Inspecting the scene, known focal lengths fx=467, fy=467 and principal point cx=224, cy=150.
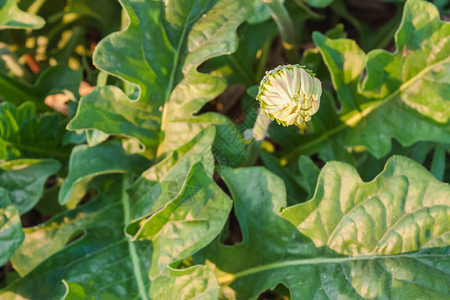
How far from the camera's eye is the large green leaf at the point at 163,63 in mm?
1212

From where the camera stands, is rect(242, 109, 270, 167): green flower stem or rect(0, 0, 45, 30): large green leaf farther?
rect(0, 0, 45, 30): large green leaf

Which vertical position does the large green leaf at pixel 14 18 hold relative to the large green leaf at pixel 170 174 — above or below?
above

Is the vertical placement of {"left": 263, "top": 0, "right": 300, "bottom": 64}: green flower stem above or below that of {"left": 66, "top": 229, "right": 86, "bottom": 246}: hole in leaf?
above

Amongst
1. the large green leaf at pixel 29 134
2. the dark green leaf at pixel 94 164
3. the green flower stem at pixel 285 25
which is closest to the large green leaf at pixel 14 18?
the large green leaf at pixel 29 134

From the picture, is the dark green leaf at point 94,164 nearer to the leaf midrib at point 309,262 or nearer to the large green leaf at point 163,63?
the large green leaf at point 163,63

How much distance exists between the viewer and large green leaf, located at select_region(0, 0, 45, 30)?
132 centimetres

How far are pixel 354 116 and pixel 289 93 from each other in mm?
644

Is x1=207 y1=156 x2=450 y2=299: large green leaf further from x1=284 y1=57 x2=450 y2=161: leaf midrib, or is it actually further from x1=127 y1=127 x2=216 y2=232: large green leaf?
x1=284 y1=57 x2=450 y2=161: leaf midrib

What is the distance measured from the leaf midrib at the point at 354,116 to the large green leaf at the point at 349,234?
1.10 ft

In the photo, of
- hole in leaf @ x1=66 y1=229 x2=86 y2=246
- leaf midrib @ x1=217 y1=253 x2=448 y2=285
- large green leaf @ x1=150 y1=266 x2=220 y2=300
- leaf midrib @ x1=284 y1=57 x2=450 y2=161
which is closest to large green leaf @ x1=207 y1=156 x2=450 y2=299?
leaf midrib @ x1=217 y1=253 x2=448 y2=285

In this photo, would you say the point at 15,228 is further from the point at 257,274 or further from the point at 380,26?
the point at 380,26

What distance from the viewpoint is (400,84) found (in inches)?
53.9

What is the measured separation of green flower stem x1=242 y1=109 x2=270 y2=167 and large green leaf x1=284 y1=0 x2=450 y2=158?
1.05 ft

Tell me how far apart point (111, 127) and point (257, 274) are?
557mm
